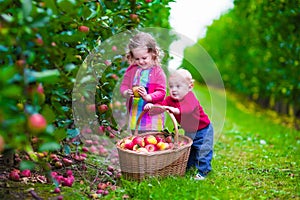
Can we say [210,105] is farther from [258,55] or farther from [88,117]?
[258,55]

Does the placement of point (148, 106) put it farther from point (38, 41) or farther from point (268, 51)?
point (268, 51)

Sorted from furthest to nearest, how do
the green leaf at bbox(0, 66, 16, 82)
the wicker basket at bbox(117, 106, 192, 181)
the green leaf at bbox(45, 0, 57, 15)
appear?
1. the wicker basket at bbox(117, 106, 192, 181)
2. the green leaf at bbox(45, 0, 57, 15)
3. the green leaf at bbox(0, 66, 16, 82)

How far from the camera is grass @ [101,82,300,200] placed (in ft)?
10.00

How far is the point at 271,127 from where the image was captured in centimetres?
764

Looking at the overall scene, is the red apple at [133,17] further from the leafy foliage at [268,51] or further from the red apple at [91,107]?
the red apple at [91,107]

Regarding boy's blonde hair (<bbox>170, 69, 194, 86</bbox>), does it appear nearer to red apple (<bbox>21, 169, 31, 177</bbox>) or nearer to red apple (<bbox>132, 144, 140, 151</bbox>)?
red apple (<bbox>132, 144, 140, 151</bbox>)

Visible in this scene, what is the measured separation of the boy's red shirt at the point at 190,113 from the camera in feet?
11.6

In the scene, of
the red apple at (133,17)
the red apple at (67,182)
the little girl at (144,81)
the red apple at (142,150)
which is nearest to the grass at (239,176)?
the red apple at (142,150)

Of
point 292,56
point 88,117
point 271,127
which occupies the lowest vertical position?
point 271,127

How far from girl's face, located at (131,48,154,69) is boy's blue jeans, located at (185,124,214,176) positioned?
69cm

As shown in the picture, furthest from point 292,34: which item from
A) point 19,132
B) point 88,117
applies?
point 19,132

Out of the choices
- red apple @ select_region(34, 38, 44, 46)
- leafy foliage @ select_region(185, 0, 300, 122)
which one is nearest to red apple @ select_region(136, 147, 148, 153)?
leafy foliage @ select_region(185, 0, 300, 122)

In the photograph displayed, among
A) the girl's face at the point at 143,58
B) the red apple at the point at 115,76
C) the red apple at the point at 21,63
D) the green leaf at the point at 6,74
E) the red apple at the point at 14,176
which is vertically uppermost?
the girl's face at the point at 143,58

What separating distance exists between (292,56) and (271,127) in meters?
1.32
